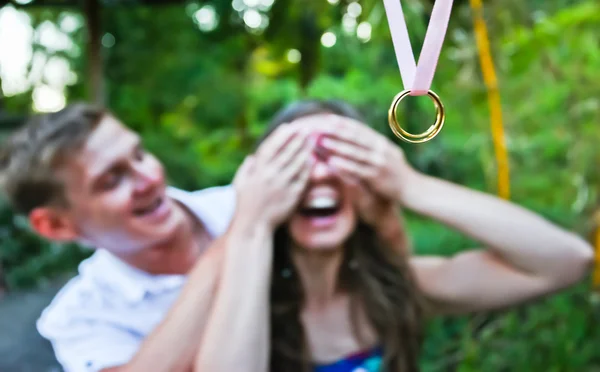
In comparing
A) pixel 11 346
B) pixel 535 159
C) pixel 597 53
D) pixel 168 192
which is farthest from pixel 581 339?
pixel 11 346

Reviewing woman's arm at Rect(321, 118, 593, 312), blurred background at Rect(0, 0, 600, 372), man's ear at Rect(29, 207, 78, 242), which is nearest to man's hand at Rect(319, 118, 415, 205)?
woman's arm at Rect(321, 118, 593, 312)

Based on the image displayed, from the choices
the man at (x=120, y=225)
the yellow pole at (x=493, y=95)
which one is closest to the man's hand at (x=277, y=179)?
the man at (x=120, y=225)

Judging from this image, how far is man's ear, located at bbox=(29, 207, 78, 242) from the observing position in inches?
21.3

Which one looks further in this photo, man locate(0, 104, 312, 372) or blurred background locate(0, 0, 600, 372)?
blurred background locate(0, 0, 600, 372)

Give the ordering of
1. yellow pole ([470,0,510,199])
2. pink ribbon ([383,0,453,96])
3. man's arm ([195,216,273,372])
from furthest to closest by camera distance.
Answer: yellow pole ([470,0,510,199])
man's arm ([195,216,273,372])
pink ribbon ([383,0,453,96])

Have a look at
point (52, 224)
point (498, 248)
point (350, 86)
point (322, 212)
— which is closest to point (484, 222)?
point (498, 248)

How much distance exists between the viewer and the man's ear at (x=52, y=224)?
21.3 inches

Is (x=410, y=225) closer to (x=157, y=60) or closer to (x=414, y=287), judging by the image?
(x=414, y=287)

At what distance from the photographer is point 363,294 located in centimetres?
58

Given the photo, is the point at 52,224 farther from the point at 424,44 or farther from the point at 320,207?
the point at 424,44

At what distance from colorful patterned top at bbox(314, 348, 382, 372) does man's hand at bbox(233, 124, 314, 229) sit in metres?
0.13

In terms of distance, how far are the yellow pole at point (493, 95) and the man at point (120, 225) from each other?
270 millimetres

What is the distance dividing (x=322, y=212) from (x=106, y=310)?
7.9 inches

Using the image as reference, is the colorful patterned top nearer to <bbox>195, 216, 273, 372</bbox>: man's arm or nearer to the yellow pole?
<bbox>195, 216, 273, 372</bbox>: man's arm
